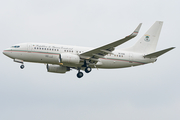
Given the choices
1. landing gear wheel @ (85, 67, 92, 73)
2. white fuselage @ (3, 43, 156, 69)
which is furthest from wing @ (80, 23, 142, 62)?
landing gear wheel @ (85, 67, 92, 73)

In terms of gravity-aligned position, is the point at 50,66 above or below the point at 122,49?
below

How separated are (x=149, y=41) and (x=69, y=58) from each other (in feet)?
50.7

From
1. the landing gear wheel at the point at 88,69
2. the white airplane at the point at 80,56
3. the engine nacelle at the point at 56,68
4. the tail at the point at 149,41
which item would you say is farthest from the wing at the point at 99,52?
the tail at the point at 149,41

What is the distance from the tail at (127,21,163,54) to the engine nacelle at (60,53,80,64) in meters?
10.1

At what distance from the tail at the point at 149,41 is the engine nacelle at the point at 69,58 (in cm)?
1008

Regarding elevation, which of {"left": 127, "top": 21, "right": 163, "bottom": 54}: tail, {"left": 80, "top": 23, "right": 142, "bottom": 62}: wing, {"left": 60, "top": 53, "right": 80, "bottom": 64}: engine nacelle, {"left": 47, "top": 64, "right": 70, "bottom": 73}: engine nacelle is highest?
{"left": 127, "top": 21, "right": 163, "bottom": 54}: tail

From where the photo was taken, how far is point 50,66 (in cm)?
5506

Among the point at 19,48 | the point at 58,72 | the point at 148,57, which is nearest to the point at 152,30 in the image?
the point at 148,57

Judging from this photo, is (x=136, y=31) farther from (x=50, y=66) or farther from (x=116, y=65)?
(x=50, y=66)

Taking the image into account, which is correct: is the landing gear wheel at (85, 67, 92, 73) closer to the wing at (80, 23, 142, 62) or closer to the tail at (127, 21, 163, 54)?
the wing at (80, 23, 142, 62)

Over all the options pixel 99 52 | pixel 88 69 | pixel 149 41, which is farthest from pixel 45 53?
pixel 149 41

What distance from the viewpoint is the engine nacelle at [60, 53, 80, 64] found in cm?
4853

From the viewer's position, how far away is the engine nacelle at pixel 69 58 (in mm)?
48531

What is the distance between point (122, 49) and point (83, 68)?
702 centimetres
